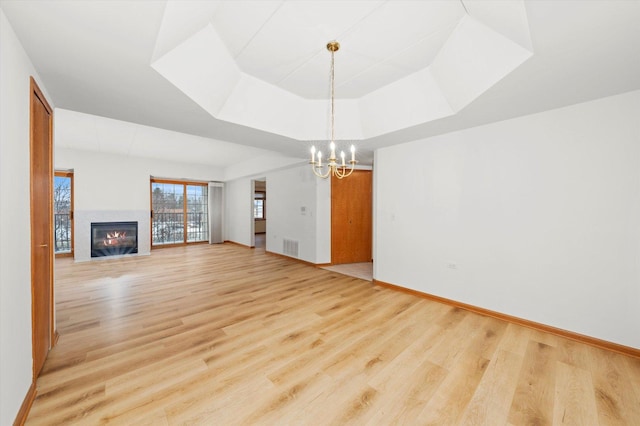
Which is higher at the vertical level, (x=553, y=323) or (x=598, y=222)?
(x=598, y=222)

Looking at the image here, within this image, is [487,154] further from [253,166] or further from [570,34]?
[253,166]

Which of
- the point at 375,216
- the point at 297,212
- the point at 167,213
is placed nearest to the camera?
the point at 375,216

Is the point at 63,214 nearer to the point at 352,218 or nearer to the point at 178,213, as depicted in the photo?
the point at 178,213

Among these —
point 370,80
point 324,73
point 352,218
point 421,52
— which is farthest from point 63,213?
point 421,52

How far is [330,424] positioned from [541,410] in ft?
4.98

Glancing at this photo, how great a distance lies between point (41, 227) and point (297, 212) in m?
4.64

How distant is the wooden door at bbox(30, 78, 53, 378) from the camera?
6.03 feet

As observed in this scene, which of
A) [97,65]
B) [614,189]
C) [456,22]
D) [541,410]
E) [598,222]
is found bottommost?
[541,410]

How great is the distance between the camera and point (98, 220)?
6508mm

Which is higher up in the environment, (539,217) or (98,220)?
(539,217)

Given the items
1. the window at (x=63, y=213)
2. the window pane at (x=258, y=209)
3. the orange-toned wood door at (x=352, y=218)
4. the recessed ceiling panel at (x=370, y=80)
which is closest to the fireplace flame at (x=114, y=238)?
the window at (x=63, y=213)

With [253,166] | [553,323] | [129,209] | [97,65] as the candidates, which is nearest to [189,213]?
[129,209]

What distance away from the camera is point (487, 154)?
128 inches

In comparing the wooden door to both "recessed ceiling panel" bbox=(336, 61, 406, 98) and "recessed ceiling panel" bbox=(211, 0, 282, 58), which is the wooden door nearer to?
"recessed ceiling panel" bbox=(211, 0, 282, 58)
